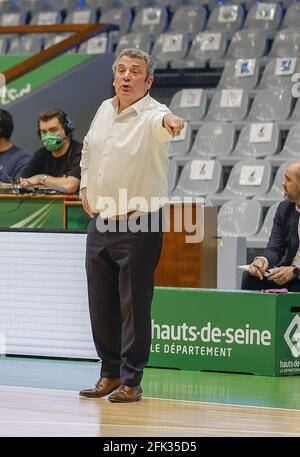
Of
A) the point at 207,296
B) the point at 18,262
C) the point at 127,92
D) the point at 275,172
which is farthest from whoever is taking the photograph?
the point at 275,172

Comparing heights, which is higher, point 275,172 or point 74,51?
point 74,51

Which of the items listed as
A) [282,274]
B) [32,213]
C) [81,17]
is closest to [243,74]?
[81,17]

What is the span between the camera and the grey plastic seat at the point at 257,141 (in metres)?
10.8

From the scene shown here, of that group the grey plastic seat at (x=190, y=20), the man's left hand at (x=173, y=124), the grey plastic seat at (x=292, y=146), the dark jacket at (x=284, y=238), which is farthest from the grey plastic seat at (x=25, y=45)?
the man's left hand at (x=173, y=124)

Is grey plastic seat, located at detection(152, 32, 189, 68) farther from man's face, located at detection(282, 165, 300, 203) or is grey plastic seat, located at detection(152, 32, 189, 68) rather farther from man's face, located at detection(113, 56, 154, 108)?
man's face, located at detection(113, 56, 154, 108)

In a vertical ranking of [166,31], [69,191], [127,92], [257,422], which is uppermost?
[166,31]

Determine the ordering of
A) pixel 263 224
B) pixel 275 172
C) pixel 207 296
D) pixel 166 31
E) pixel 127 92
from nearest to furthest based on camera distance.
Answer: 1. pixel 127 92
2. pixel 207 296
3. pixel 263 224
4. pixel 275 172
5. pixel 166 31

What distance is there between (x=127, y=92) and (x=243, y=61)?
590cm

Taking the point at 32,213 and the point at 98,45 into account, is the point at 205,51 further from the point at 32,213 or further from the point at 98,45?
the point at 32,213

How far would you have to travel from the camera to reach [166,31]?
1293 cm

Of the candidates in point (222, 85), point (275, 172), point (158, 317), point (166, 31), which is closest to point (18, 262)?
point (158, 317)

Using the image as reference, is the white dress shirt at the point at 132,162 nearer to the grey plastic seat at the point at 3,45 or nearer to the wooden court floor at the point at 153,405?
the wooden court floor at the point at 153,405

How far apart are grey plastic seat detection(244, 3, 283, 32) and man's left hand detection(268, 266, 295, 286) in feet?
16.9

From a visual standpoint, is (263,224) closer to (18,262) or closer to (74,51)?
(18,262)
